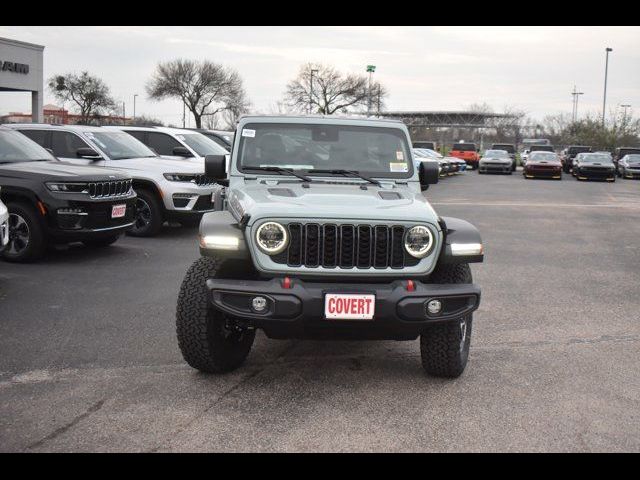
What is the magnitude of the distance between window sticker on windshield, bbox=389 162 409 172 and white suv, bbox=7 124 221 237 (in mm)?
6007

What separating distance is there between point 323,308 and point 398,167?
→ 1.97 meters

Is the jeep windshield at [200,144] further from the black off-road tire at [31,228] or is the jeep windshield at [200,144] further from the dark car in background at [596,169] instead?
the dark car in background at [596,169]

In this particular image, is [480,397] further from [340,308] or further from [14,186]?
[14,186]

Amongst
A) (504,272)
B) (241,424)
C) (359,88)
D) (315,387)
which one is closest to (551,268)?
(504,272)

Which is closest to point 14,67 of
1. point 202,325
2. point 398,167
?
point 398,167

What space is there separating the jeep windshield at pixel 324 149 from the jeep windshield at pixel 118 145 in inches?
257

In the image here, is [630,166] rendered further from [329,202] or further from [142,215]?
[329,202]

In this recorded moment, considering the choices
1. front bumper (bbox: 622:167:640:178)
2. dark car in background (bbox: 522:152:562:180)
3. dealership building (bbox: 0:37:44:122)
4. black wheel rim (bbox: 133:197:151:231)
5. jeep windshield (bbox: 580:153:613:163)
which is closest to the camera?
black wheel rim (bbox: 133:197:151:231)

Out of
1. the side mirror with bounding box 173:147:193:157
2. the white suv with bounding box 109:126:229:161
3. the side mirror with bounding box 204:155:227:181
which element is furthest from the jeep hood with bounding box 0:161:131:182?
the white suv with bounding box 109:126:229:161

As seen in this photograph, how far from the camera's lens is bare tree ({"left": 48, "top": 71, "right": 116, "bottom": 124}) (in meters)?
57.0

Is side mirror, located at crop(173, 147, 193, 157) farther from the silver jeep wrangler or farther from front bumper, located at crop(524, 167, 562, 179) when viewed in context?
front bumper, located at crop(524, 167, 562, 179)

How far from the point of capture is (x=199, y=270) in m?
4.91

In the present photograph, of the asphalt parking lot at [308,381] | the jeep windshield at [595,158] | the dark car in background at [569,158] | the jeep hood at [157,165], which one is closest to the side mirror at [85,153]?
the jeep hood at [157,165]

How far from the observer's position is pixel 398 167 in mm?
6031
